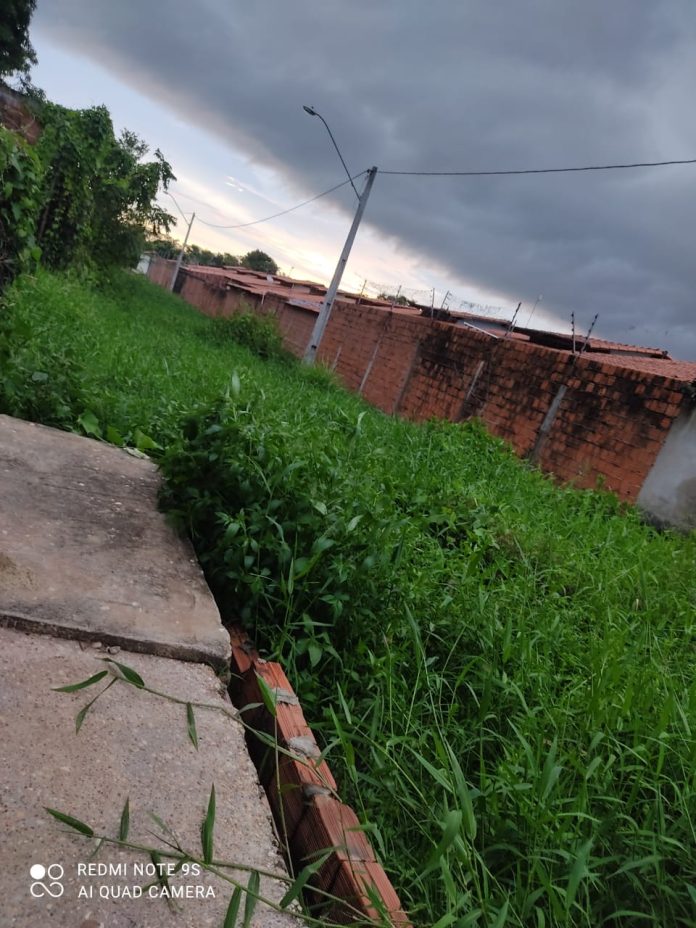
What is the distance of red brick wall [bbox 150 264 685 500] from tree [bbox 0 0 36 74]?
22099 mm

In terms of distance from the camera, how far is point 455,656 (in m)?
2.11

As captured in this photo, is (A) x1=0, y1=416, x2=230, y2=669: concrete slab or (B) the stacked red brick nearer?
(B) the stacked red brick

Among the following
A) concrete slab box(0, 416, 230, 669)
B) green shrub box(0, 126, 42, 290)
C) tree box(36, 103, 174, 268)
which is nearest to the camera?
concrete slab box(0, 416, 230, 669)

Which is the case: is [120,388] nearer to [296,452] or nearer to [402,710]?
[296,452]

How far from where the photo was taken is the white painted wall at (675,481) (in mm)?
4973

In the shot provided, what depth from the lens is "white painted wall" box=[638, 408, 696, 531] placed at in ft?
16.3

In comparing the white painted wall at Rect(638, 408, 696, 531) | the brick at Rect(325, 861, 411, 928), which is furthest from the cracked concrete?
the white painted wall at Rect(638, 408, 696, 531)

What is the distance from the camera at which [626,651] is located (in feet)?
7.68

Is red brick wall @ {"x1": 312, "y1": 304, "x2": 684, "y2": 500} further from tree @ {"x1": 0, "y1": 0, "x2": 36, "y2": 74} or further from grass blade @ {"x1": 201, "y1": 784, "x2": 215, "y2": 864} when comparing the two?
tree @ {"x1": 0, "y1": 0, "x2": 36, "y2": 74}

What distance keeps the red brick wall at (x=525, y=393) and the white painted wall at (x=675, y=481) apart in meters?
0.08

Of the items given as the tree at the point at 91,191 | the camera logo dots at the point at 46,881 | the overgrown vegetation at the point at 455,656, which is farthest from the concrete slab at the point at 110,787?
the tree at the point at 91,191

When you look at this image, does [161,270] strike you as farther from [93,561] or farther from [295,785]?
[295,785]

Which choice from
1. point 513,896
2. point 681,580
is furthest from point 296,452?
point 681,580

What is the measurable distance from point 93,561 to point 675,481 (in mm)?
4959
